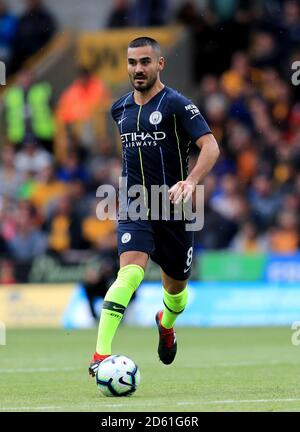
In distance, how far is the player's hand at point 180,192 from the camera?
343 inches

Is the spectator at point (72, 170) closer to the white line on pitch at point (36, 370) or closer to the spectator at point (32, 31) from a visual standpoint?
the spectator at point (32, 31)

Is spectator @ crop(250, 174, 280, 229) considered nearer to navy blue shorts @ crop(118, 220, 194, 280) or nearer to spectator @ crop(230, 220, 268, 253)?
spectator @ crop(230, 220, 268, 253)

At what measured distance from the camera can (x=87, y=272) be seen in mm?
17984

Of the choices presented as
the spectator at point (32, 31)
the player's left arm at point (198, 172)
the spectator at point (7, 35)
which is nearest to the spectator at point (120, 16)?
the spectator at point (32, 31)

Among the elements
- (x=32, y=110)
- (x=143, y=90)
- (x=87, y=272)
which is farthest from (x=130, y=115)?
(x=32, y=110)

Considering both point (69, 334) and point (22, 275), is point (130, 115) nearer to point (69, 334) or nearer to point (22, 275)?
point (69, 334)

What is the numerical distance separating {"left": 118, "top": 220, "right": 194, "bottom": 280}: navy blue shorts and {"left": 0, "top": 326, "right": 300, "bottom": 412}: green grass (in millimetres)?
912

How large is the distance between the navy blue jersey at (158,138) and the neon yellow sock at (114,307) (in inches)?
34.0

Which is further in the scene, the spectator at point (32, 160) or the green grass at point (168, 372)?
the spectator at point (32, 160)

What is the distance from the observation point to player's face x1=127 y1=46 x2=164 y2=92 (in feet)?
30.5

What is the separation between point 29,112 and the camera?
21.8 metres

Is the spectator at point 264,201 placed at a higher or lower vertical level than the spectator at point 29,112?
lower

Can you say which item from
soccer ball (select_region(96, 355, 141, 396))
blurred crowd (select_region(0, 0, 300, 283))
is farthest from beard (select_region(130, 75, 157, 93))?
blurred crowd (select_region(0, 0, 300, 283))

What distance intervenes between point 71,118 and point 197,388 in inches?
527
